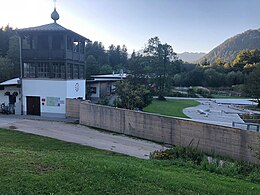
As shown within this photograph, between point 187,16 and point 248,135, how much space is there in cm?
2158

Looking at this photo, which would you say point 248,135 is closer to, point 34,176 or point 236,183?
point 236,183

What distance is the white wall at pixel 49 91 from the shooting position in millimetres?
27484

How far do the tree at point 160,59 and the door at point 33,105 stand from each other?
A: 3173 centimetres

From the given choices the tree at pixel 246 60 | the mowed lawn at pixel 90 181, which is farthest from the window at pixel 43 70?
the tree at pixel 246 60

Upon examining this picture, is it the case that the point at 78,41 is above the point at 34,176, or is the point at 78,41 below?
above

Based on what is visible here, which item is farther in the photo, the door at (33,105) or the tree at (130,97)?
the tree at (130,97)

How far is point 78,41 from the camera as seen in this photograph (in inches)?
1246

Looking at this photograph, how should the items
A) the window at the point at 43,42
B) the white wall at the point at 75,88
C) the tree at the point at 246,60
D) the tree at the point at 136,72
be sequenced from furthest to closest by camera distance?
the tree at the point at 246,60, the tree at the point at 136,72, the window at the point at 43,42, the white wall at the point at 75,88

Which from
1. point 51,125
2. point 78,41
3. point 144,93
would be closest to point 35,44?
point 78,41

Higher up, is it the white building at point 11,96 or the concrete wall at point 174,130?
the white building at point 11,96

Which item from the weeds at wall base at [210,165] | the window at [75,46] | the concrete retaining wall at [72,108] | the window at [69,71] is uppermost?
the window at [75,46]

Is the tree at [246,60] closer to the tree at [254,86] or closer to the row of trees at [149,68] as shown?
the row of trees at [149,68]

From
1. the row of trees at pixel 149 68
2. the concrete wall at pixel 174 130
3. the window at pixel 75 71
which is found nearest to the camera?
the concrete wall at pixel 174 130

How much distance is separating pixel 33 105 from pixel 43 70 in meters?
3.75
